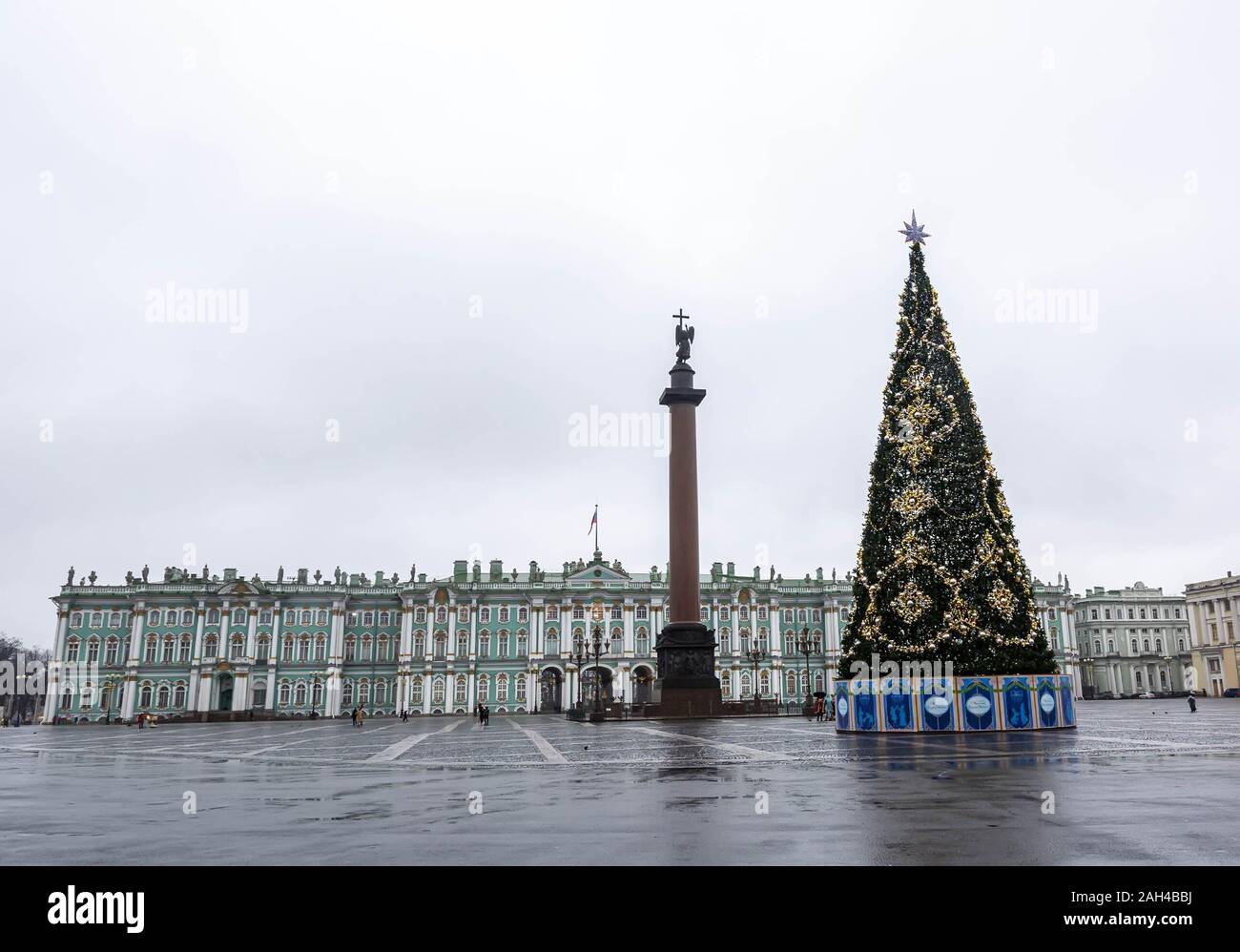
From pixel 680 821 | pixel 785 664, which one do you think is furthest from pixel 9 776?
pixel 785 664

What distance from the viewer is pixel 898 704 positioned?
92.5 feet

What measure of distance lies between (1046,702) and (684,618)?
18905 millimetres

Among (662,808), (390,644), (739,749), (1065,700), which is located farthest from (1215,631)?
(662,808)

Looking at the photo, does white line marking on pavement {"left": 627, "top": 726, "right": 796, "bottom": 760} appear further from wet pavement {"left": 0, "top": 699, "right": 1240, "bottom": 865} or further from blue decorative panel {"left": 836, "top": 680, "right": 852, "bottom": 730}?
blue decorative panel {"left": 836, "top": 680, "right": 852, "bottom": 730}

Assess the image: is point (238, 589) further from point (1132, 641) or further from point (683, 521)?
point (1132, 641)

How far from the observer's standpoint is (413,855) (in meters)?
7.66

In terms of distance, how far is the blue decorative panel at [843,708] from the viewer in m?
29.2

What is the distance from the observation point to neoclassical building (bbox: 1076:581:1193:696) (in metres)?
131

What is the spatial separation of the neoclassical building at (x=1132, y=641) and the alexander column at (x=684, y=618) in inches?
4144

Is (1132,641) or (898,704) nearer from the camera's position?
(898,704)

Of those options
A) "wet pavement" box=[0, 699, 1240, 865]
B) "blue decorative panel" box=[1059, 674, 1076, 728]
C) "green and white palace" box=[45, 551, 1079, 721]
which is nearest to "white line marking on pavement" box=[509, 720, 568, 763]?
"wet pavement" box=[0, 699, 1240, 865]

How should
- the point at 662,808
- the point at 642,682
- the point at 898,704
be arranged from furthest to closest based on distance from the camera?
the point at 642,682, the point at 898,704, the point at 662,808

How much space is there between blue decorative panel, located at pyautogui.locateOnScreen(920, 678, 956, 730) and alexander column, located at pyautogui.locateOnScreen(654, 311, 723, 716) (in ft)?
56.4
